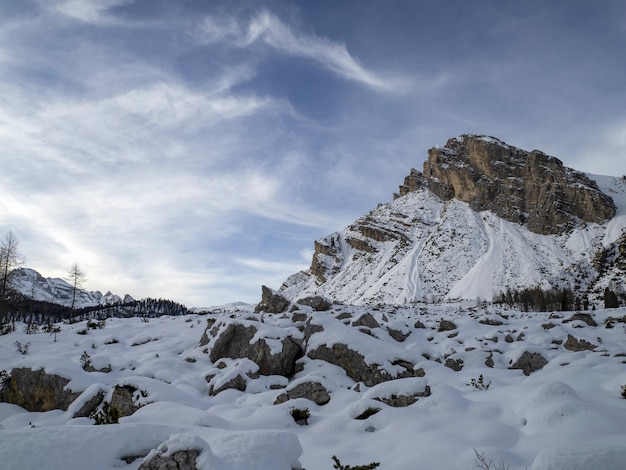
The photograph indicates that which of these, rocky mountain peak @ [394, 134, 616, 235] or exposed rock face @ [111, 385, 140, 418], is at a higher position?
rocky mountain peak @ [394, 134, 616, 235]

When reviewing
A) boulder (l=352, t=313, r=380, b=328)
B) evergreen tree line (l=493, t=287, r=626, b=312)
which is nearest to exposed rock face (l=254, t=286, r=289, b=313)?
boulder (l=352, t=313, r=380, b=328)

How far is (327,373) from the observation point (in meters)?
15.2

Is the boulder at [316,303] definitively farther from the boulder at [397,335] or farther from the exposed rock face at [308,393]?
the exposed rock face at [308,393]

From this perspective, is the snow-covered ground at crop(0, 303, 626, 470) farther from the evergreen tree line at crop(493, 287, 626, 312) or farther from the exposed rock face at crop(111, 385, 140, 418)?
the evergreen tree line at crop(493, 287, 626, 312)

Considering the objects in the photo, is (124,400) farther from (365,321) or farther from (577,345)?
(577,345)

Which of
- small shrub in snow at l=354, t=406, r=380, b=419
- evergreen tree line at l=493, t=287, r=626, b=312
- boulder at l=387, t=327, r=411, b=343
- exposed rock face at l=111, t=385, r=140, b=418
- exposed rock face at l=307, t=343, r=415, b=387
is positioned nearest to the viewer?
small shrub in snow at l=354, t=406, r=380, b=419

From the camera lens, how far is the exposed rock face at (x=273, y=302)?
3020cm

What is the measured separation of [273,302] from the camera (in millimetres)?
30500

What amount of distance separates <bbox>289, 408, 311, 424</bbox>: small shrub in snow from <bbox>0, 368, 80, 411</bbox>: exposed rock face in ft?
26.7

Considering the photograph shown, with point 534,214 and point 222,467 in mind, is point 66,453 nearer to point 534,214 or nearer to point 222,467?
point 222,467

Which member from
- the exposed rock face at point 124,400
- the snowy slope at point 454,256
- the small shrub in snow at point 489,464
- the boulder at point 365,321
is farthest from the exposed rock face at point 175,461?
the snowy slope at point 454,256

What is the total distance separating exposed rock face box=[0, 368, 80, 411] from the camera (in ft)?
41.2

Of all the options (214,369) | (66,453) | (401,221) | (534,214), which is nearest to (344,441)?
(66,453)

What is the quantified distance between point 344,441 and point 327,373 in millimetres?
7071
